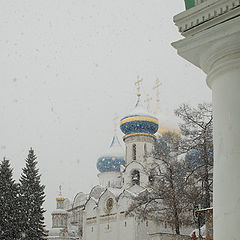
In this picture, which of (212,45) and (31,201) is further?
(31,201)

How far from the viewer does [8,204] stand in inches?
902

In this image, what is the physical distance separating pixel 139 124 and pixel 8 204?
14511 mm

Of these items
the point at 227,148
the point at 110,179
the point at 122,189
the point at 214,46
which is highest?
the point at 110,179

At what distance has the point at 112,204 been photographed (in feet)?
98.2

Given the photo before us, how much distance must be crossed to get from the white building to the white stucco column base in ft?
69.3

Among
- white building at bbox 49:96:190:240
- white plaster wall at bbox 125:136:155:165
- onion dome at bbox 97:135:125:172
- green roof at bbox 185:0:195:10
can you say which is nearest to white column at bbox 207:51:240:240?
green roof at bbox 185:0:195:10

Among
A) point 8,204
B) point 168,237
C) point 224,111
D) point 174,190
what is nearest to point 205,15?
point 224,111

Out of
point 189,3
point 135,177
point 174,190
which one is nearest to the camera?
point 189,3

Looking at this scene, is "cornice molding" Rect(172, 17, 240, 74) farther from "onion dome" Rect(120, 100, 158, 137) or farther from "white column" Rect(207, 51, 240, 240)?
"onion dome" Rect(120, 100, 158, 137)

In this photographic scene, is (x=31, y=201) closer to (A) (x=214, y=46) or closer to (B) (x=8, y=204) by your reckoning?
(B) (x=8, y=204)

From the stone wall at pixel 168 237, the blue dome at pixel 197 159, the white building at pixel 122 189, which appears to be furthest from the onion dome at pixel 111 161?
the blue dome at pixel 197 159

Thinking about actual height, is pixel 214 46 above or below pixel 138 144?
below

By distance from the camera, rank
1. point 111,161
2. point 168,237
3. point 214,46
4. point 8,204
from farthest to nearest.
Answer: point 111,161
point 8,204
point 168,237
point 214,46

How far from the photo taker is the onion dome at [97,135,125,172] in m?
39.3
